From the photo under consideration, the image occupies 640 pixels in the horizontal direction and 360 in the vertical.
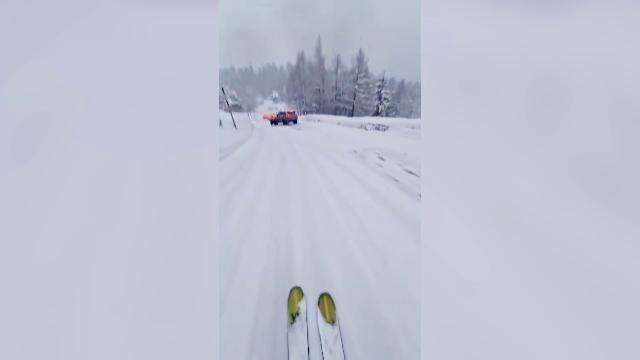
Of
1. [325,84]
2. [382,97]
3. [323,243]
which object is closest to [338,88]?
[325,84]

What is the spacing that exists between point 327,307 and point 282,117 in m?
0.70

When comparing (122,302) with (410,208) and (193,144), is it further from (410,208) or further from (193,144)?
(410,208)

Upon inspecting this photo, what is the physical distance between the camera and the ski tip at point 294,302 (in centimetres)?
173

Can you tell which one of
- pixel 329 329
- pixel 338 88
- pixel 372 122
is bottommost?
pixel 329 329

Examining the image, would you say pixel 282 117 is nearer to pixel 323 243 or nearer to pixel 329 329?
pixel 323 243

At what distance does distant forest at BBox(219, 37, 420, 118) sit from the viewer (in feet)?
5.68

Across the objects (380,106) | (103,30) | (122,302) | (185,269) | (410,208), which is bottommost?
(122,302)

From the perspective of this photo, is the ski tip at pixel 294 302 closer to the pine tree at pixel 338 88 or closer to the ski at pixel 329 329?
the ski at pixel 329 329

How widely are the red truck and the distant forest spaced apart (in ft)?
0.16

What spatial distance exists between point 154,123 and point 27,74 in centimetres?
47

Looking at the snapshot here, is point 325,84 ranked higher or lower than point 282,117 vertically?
higher

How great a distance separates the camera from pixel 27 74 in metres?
1.74

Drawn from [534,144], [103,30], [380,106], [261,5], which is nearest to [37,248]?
[103,30]

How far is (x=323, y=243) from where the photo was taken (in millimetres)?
1755
